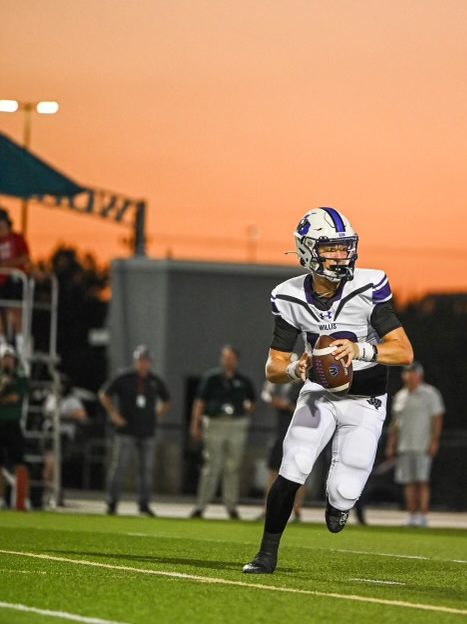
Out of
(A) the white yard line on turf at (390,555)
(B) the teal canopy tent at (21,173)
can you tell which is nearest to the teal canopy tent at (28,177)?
(B) the teal canopy tent at (21,173)

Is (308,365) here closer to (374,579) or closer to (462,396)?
(374,579)

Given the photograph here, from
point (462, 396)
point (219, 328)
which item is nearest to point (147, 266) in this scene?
point (219, 328)

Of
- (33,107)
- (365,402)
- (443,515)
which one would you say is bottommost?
(443,515)

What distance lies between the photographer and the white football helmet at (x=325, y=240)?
838 centimetres

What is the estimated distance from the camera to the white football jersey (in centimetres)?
843

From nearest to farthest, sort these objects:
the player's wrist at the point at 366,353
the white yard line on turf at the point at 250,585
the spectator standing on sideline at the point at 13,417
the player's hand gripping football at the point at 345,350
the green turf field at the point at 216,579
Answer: the green turf field at the point at 216,579, the white yard line on turf at the point at 250,585, the player's hand gripping football at the point at 345,350, the player's wrist at the point at 366,353, the spectator standing on sideline at the point at 13,417

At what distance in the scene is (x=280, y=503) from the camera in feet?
27.4

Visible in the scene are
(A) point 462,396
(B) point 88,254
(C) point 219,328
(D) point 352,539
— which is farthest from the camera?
Result: (B) point 88,254

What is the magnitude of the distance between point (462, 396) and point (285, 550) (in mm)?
28625

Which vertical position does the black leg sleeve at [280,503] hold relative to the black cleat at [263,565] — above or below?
above

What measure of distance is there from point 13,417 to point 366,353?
934 cm

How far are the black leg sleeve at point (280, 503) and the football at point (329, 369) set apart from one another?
22.8 inches

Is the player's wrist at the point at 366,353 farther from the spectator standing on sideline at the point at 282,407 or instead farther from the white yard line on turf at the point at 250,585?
the spectator standing on sideline at the point at 282,407

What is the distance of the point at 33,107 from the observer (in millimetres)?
26000
